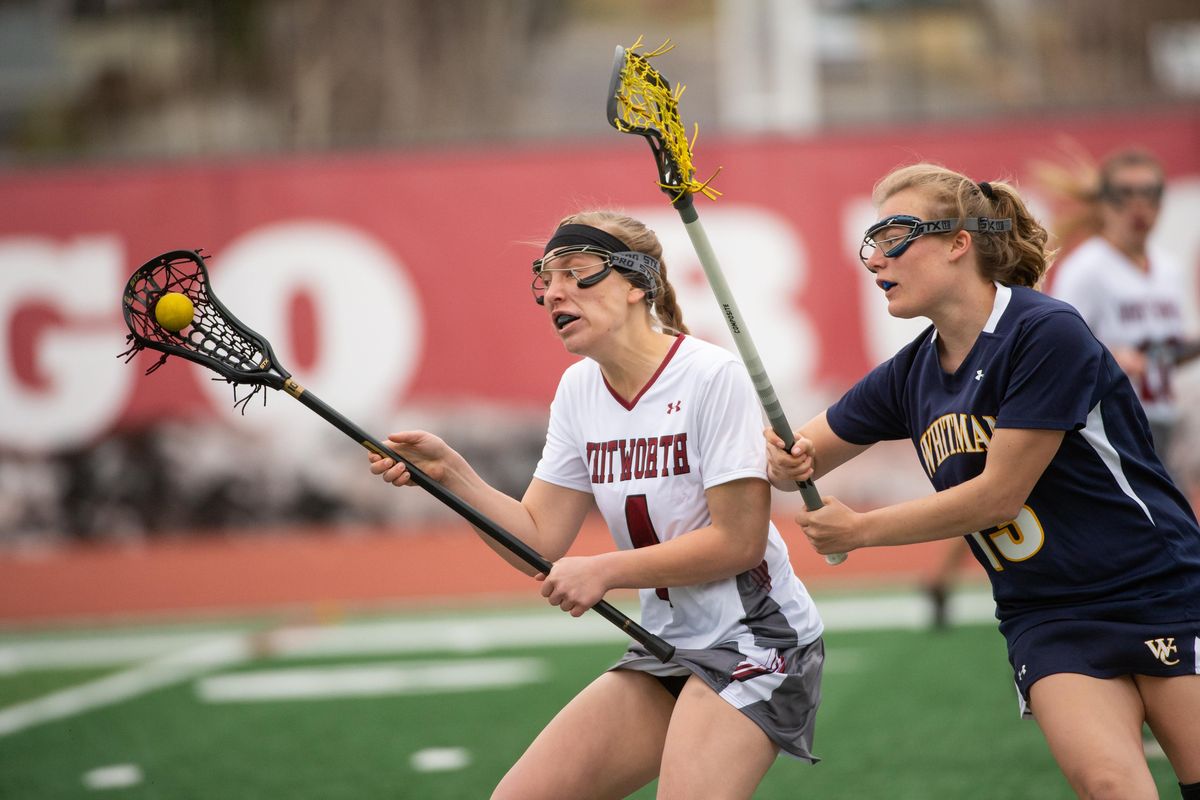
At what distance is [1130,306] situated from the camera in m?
6.91

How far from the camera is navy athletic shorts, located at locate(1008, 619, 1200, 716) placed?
11.2 feet

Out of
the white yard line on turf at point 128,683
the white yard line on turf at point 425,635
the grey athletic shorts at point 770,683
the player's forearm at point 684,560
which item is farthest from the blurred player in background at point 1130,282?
the white yard line on turf at point 128,683

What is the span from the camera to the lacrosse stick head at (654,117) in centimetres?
354

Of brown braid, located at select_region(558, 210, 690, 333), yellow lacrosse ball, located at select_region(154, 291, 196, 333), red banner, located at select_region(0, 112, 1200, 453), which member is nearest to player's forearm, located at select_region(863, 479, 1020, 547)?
brown braid, located at select_region(558, 210, 690, 333)

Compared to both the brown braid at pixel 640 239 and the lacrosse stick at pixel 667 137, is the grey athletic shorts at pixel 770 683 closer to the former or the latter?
the lacrosse stick at pixel 667 137

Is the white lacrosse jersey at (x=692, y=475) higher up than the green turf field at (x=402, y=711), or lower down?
higher up

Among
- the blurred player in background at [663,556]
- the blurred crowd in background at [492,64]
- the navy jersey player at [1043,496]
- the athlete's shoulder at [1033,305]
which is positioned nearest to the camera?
the navy jersey player at [1043,496]

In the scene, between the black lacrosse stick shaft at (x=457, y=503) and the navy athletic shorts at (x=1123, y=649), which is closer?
the navy athletic shorts at (x=1123, y=649)

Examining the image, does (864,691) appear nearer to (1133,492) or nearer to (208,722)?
(208,722)

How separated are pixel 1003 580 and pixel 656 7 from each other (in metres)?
14.0

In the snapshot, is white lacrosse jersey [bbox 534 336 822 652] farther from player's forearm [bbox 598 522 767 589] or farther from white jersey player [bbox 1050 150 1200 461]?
white jersey player [bbox 1050 150 1200 461]

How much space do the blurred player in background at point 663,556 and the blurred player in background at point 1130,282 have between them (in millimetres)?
3538

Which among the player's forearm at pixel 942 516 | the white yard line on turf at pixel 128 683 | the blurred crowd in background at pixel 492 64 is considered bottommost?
the white yard line on turf at pixel 128 683

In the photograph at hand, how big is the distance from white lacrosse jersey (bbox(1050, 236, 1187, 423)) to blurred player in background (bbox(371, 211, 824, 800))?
11.5 ft
